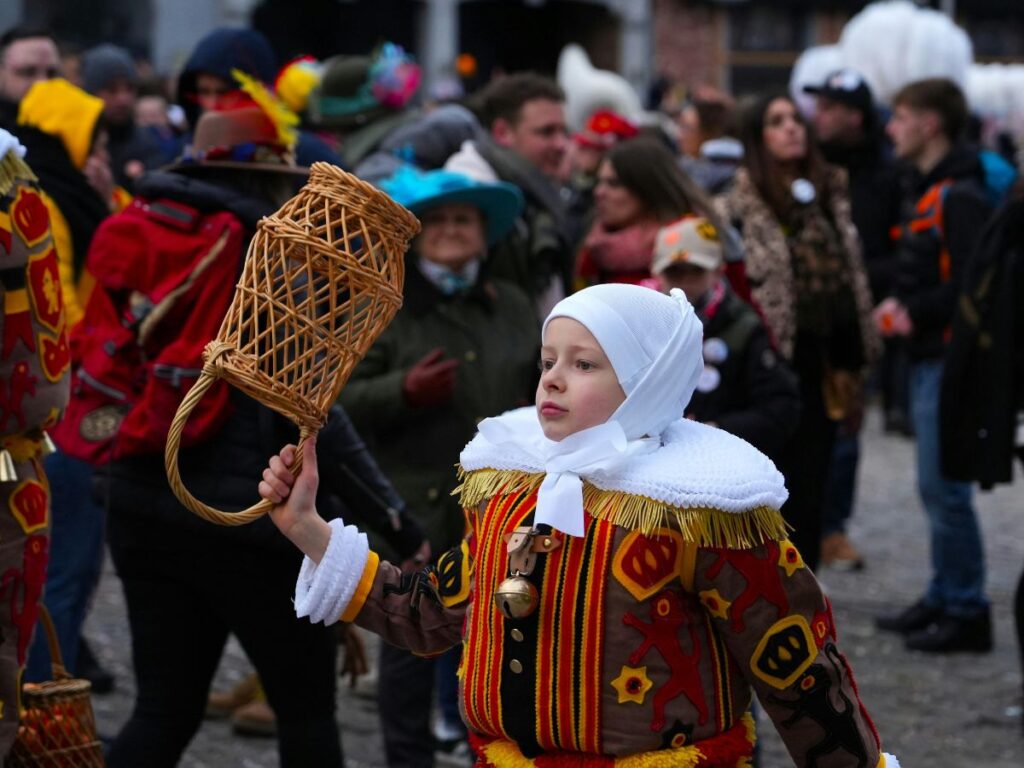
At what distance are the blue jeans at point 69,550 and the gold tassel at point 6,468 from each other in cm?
169

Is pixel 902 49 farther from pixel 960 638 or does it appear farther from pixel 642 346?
pixel 642 346

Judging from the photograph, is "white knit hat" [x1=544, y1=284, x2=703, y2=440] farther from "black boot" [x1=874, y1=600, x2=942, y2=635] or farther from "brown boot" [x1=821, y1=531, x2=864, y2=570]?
"brown boot" [x1=821, y1=531, x2=864, y2=570]

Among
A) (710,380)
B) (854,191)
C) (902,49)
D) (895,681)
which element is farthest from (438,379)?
(902,49)

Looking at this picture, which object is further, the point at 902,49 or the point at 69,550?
the point at 902,49

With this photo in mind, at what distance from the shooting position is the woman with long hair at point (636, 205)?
5207 mm

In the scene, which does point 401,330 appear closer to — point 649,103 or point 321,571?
point 321,571

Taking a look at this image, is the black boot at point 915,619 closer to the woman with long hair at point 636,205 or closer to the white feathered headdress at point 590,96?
the woman with long hair at point 636,205

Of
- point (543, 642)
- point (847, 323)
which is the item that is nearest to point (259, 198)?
point (543, 642)

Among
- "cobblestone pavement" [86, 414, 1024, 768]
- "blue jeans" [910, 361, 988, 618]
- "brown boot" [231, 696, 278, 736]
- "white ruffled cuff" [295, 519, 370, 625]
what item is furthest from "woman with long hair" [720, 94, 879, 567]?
"white ruffled cuff" [295, 519, 370, 625]

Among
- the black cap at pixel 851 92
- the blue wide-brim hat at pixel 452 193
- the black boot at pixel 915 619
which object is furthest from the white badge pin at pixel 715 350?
the black cap at pixel 851 92

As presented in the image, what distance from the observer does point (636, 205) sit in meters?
5.30

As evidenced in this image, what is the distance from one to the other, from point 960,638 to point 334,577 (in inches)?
167

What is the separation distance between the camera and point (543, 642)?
2.70m

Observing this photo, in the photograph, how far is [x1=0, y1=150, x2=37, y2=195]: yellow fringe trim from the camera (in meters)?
3.33
